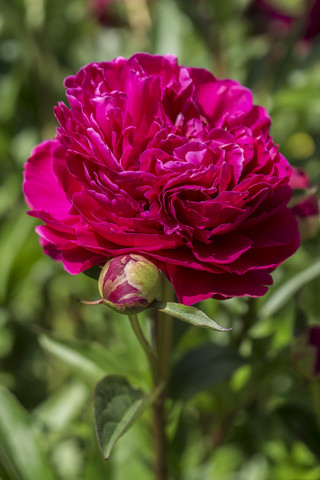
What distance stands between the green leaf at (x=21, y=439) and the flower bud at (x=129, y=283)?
1.05 feet

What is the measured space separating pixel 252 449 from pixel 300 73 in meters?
0.71

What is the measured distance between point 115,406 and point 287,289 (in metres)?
0.33

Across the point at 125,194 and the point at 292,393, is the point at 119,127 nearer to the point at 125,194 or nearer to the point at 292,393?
the point at 125,194

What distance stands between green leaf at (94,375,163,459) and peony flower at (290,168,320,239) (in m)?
0.29

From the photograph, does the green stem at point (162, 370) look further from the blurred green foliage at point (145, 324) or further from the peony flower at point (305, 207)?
the peony flower at point (305, 207)

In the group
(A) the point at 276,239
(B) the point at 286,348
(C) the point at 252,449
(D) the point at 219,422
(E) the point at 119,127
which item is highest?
(E) the point at 119,127

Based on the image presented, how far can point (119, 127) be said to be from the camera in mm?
539

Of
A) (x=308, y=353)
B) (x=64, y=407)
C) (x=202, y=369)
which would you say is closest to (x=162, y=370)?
(x=202, y=369)

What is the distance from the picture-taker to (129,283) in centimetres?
50

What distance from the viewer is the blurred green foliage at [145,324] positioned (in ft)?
2.49

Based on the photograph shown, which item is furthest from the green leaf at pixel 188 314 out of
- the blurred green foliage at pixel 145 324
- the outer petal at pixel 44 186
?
the blurred green foliage at pixel 145 324

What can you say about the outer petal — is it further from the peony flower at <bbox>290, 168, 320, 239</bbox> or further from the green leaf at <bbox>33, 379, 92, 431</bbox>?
the green leaf at <bbox>33, 379, 92, 431</bbox>

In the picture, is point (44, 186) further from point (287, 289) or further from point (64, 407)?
point (64, 407)

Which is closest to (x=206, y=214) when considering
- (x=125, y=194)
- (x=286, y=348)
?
(x=125, y=194)
